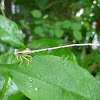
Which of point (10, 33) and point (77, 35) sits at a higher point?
point (10, 33)

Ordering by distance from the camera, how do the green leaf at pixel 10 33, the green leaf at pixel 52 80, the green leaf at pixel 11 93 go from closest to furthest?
1. the green leaf at pixel 52 80
2. the green leaf at pixel 11 93
3. the green leaf at pixel 10 33

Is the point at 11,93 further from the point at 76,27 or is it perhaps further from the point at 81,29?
the point at 81,29

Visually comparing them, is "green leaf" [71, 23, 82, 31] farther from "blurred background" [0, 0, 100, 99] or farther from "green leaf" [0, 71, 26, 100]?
"green leaf" [0, 71, 26, 100]

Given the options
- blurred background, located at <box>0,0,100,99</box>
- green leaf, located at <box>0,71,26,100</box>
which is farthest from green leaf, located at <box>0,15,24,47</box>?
blurred background, located at <box>0,0,100,99</box>

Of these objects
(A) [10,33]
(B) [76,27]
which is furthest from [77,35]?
(A) [10,33]

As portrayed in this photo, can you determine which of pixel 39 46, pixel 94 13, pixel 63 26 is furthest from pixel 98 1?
pixel 39 46

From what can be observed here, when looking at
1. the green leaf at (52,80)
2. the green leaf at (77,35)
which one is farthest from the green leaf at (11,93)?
the green leaf at (77,35)

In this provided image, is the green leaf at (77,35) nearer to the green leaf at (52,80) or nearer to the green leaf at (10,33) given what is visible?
the green leaf at (10,33)
